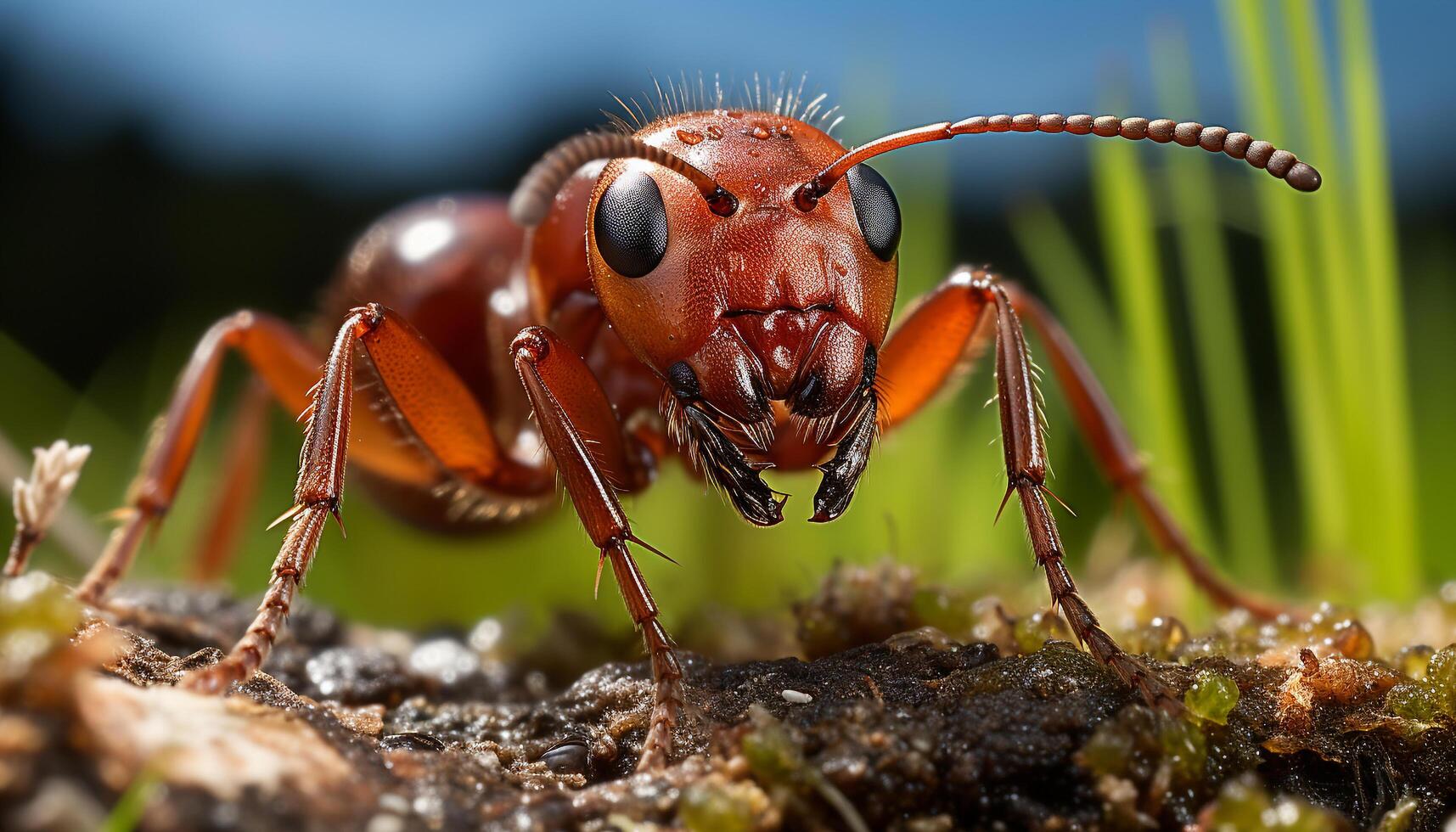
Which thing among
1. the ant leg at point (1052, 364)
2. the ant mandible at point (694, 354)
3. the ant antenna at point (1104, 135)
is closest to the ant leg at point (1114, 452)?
the ant leg at point (1052, 364)

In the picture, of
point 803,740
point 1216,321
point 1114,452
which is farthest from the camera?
→ point 1216,321

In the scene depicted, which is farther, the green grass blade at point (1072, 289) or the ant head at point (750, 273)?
the green grass blade at point (1072, 289)

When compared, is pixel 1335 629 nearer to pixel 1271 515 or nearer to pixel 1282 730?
pixel 1282 730

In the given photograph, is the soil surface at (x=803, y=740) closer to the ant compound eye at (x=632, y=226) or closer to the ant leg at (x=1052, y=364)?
the ant leg at (x=1052, y=364)

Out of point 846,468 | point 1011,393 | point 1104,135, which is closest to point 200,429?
point 846,468

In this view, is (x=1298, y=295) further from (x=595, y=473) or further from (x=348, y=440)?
(x=348, y=440)

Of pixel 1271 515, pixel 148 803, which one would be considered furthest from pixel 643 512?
pixel 1271 515

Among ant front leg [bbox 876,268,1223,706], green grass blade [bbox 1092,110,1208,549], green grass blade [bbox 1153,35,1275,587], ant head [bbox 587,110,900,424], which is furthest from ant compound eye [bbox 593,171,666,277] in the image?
green grass blade [bbox 1153,35,1275,587]
